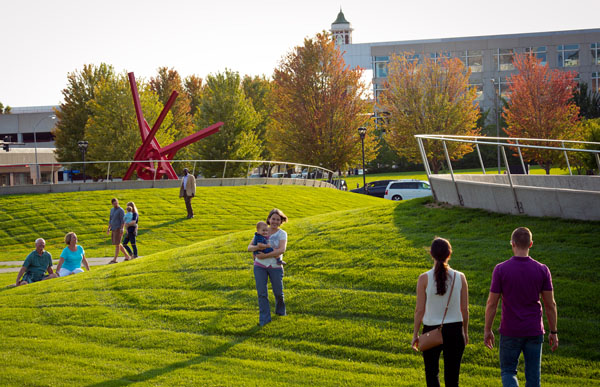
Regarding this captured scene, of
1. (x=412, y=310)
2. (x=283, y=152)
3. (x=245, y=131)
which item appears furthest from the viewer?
(x=245, y=131)

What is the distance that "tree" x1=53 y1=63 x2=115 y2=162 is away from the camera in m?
51.5

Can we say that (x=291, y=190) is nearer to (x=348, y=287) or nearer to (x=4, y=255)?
(x=4, y=255)

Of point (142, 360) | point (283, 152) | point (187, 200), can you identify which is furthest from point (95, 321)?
point (283, 152)

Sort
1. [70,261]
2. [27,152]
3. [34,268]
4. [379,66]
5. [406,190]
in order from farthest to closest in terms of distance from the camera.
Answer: [379,66]
[27,152]
[406,190]
[70,261]
[34,268]

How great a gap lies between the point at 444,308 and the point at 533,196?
20.1ft

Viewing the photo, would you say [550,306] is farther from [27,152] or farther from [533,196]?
[27,152]

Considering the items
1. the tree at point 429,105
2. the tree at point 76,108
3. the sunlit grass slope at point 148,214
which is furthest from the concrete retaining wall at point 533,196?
the tree at point 76,108

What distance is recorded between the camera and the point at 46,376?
7.27 m

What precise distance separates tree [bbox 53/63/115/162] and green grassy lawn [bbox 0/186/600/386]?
4001cm

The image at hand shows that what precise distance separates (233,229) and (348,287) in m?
13.2

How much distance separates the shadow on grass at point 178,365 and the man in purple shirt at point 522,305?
3979mm

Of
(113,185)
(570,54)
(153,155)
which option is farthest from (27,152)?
(570,54)

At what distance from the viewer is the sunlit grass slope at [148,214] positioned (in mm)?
21125

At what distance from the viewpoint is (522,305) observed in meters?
5.22
